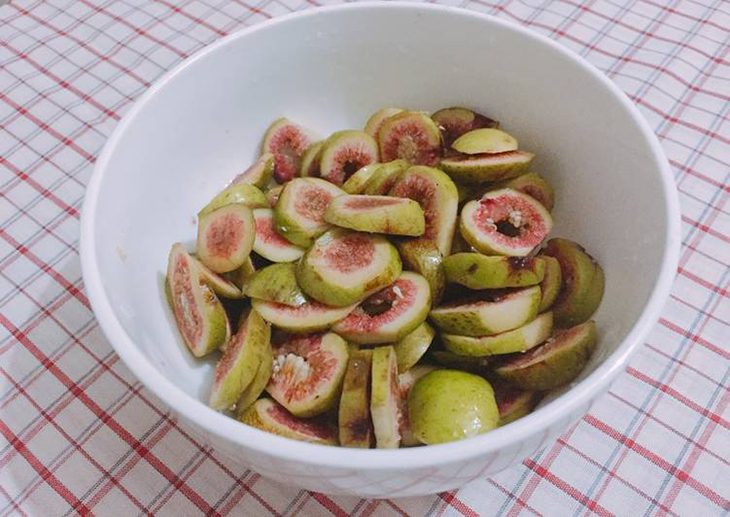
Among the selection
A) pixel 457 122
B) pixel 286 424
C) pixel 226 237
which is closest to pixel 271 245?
pixel 226 237

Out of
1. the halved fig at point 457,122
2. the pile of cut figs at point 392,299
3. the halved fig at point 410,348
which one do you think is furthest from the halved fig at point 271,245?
the halved fig at point 457,122

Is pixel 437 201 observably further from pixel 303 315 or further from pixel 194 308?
pixel 194 308

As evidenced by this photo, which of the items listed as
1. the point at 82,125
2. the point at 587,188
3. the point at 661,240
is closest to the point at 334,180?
the point at 587,188

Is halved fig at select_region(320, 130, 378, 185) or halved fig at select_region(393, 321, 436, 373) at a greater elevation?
halved fig at select_region(320, 130, 378, 185)

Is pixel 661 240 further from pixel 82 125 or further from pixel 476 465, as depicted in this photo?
pixel 82 125

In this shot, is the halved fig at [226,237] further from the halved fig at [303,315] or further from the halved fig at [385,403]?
the halved fig at [385,403]

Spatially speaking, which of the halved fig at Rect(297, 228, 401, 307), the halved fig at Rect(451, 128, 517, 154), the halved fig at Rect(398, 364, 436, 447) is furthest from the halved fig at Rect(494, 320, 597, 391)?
the halved fig at Rect(451, 128, 517, 154)

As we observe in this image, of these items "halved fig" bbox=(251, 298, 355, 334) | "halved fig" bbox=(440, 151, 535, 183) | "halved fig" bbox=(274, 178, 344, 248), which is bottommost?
"halved fig" bbox=(251, 298, 355, 334)

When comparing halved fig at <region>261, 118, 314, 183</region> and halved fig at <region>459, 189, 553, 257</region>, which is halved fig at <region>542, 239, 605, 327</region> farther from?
halved fig at <region>261, 118, 314, 183</region>
